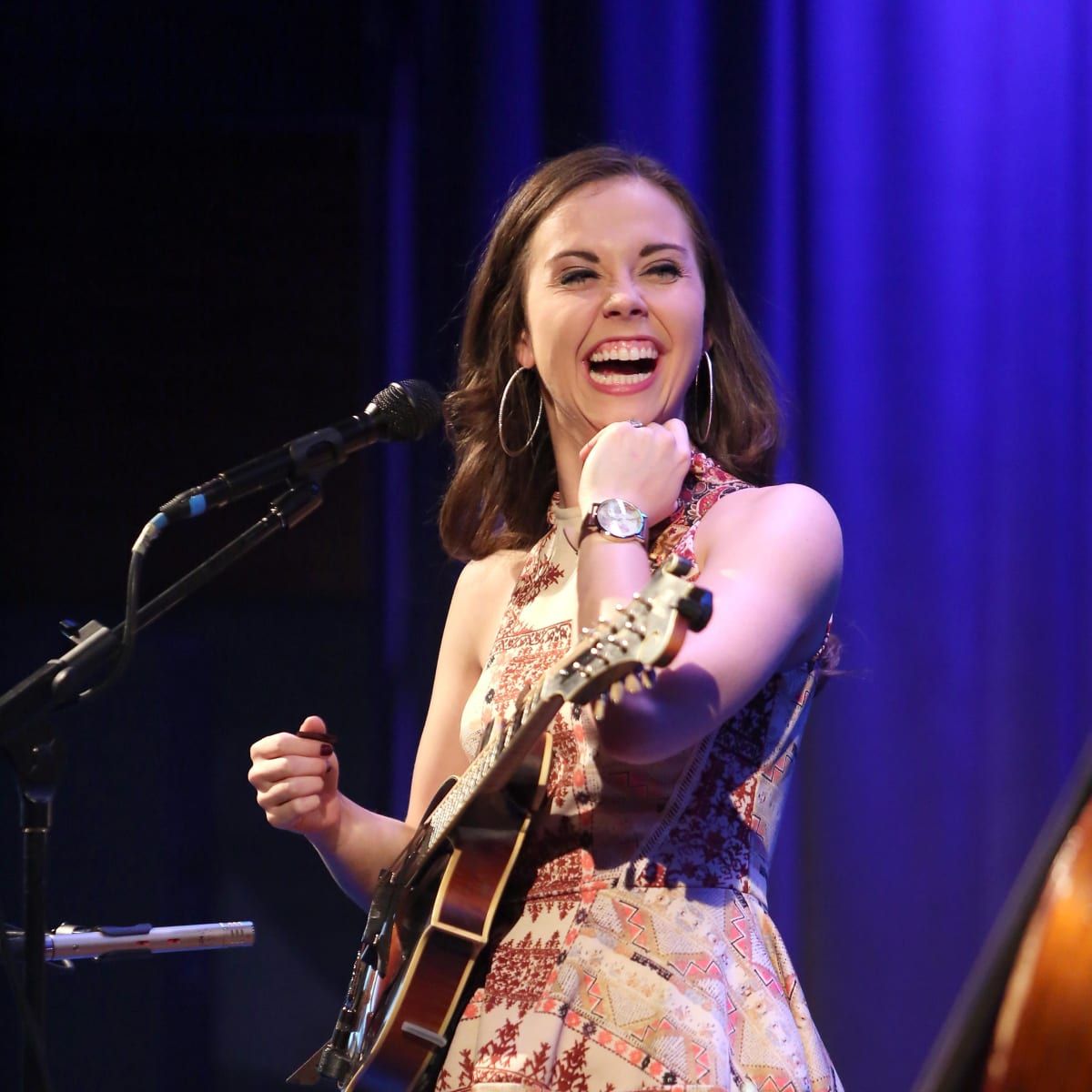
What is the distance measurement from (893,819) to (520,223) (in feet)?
4.66

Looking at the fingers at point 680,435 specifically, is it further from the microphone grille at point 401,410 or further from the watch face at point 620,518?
the microphone grille at point 401,410

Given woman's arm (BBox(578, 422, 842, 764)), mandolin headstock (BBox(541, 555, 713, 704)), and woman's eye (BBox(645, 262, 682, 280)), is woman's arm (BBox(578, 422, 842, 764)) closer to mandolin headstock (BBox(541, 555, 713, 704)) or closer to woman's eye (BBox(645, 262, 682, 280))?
mandolin headstock (BBox(541, 555, 713, 704))

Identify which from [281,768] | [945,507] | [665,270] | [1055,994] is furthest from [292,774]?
[945,507]

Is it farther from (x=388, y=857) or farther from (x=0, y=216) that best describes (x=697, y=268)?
(x=0, y=216)

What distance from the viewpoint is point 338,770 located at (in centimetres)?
201

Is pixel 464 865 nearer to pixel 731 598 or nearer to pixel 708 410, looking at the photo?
pixel 731 598

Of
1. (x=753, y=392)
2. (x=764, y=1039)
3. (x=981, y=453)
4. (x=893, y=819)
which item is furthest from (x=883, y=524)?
(x=764, y=1039)

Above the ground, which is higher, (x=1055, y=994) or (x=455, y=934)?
(x=1055, y=994)

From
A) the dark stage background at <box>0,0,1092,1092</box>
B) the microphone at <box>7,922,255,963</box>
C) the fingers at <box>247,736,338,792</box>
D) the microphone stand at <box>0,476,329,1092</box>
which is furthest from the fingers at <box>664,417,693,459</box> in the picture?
the dark stage background at <box>0,0,1092,1092</box>

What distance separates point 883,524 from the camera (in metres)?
2.84

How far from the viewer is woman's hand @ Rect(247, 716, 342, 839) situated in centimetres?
183

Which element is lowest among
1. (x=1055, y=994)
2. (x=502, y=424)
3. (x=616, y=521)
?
(x=1055, y=994)

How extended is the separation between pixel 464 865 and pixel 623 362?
0.74 metres

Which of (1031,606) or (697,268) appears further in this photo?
(1031,606)
